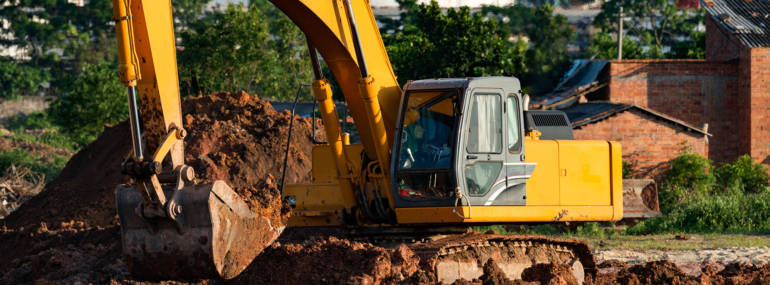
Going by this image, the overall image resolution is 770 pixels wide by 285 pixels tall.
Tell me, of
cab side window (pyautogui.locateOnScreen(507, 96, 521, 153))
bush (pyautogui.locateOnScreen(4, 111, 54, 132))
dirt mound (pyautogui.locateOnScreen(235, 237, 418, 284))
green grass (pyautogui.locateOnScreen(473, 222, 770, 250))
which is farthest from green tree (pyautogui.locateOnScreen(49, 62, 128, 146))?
cab side window (pyautogui.locateOnScreen(507, 96, 521, 153))

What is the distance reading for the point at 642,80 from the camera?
29.1m

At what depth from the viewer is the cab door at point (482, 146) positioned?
1001cm

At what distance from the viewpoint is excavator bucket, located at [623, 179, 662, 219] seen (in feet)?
59.7

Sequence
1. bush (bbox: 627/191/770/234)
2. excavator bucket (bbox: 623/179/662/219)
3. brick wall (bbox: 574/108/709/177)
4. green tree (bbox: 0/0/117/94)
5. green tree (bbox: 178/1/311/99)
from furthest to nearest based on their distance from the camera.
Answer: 1. green tree (bbox: 0/0/117/94)
2. green tree (bbox: 178/1/311/99)
3. brick wall (bbox: 574/108/709/177)
4. bush (bbox: 627/191/770/234)
5. excavator bucket (bbox: 623/179/662/219)

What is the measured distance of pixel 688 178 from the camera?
78.5 feet

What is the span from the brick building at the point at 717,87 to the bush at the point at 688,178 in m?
3.07

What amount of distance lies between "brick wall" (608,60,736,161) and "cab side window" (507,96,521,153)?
19.4 meters

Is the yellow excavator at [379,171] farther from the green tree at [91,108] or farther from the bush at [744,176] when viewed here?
the green tree at [91,108]

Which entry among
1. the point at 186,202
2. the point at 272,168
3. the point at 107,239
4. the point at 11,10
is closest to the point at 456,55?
the point at 272,168

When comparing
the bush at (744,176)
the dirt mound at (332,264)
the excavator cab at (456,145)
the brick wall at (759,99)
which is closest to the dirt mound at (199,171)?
the dirt mound at (332,264)

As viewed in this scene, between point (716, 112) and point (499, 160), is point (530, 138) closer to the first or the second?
point (499, 160)

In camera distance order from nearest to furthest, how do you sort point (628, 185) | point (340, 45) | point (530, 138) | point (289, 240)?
1. point (340, 45)
2. point (530, 138)
3. point (289, 240)
4. point (628, 185)

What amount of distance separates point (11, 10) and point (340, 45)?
61.9 m

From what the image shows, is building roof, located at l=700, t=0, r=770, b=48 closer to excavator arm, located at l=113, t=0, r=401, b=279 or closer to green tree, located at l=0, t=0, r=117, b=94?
excavator arm, located at l=113, t=0, r=401, b=279
